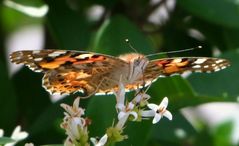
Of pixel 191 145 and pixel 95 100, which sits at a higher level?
pixel 95 100

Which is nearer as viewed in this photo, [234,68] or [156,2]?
[234,68]

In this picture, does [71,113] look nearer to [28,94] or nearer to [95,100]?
[95,100]

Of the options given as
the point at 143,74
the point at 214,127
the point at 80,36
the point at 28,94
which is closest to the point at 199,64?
the point at 143,74

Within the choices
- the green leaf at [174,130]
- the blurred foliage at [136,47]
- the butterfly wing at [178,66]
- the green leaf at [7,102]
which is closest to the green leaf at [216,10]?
the blurred foliage at [136,47]

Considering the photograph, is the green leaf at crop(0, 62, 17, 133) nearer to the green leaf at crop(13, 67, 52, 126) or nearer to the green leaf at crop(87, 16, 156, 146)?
the green leaf at crop(13, 67, 52, 126)

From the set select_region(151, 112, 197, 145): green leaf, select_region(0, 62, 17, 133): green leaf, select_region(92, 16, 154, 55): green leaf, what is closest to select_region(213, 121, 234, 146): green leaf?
select_region(151, 112, 197, 145): green leaf

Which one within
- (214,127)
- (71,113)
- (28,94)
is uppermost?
(71,113)
